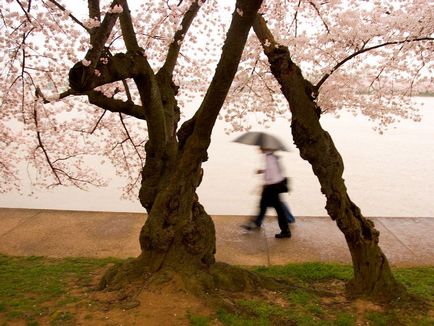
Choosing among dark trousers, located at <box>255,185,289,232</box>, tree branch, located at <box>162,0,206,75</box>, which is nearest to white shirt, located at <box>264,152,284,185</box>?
dark trousers, located at <box>255,185,289,232</box>

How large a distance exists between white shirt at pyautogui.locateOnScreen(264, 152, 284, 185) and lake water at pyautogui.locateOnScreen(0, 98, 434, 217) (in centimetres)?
172

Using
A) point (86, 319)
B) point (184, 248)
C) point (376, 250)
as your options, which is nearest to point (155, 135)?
point (184, 248)

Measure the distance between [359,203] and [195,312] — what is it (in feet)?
28.3

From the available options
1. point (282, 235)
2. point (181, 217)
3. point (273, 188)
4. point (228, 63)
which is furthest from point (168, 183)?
point (282, 235)

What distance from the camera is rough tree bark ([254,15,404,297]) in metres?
4.40

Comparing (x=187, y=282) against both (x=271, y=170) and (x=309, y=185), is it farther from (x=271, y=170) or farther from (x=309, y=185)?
(x=309, y=185)

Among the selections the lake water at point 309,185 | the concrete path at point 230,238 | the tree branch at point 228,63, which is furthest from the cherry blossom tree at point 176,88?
the lake water at point 309,185

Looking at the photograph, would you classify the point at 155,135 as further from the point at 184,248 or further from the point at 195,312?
the point at 195,312

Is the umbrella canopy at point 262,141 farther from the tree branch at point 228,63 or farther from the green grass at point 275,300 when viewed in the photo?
the tree branch at point 228,63

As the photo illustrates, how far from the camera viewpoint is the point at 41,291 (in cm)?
466

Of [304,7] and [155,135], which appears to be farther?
[304,7]

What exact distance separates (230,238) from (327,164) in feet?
9.53

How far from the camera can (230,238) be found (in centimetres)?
690

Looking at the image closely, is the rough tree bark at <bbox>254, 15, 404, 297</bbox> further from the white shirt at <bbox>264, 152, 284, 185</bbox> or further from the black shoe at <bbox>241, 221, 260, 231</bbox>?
the black shoe at <bbox>241, 221, 260, 231</bbox>
